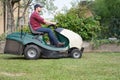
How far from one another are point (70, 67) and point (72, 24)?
562 centimetres

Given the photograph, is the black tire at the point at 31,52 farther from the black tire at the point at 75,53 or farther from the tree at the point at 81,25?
the tree at the point at 81,25

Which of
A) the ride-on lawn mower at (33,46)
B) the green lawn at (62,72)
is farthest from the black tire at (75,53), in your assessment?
the green lawn at (62,72)

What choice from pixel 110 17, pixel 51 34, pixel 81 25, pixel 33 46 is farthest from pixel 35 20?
pixel 110 17

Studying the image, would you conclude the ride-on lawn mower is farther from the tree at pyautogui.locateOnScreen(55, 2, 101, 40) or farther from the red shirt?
the tree at pyautogui.locateOnScreen(55, 2, 101, 40)

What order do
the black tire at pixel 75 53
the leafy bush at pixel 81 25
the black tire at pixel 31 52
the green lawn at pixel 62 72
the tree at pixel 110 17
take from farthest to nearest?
1. the tree at pixel 110 17
2. the leafy bush at pixel 81 25
3. the black tire at pixel 75 53
4. the black tire at pixel 31 52
5. the green lawn at pixel 62 72

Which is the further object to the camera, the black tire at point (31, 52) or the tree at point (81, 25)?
the tree at point (81, 25)

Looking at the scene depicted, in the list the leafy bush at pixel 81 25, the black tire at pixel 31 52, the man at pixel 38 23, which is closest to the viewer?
the black tire at pixel 31 52

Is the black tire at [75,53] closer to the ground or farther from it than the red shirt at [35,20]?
closer to the ground

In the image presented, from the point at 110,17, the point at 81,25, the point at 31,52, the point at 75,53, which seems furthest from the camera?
the point at 110,17

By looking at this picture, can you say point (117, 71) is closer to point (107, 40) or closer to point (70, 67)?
point (70, 67)

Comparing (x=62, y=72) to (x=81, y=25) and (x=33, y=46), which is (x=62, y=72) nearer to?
(x=33, y=46)

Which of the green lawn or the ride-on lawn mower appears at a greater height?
the ride-on lawn mower

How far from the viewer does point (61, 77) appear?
687cm

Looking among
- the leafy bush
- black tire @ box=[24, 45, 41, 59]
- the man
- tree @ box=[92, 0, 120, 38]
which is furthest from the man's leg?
tree @ box=[92, 0, 120, 38]
